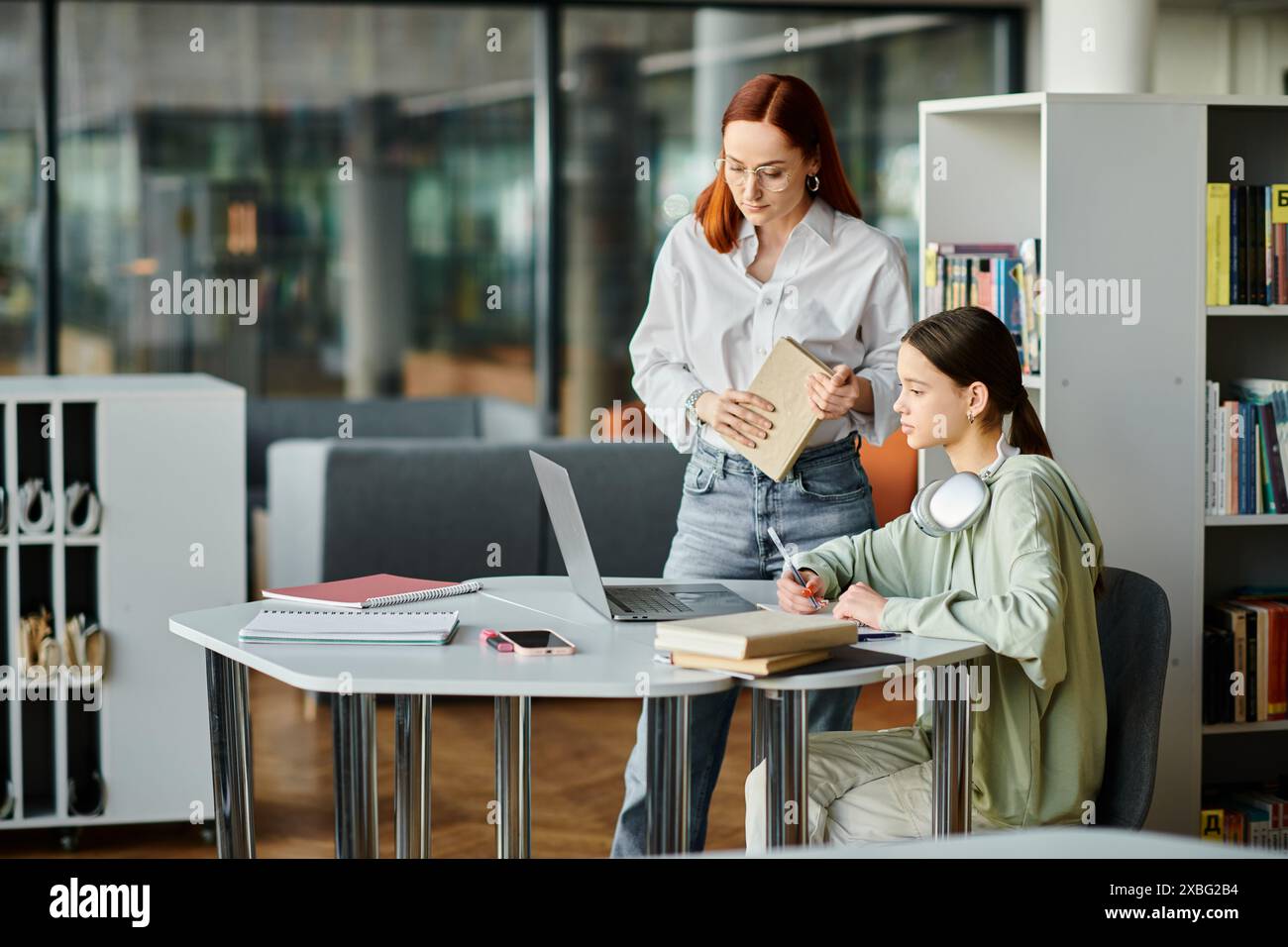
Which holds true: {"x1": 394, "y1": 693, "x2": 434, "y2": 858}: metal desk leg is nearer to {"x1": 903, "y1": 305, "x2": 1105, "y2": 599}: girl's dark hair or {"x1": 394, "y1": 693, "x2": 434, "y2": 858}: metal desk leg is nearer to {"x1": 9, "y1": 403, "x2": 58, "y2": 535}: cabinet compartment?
{"x1": 903, "y1": 305, "x2": 1105, "y2": 599}: girl's dark hair

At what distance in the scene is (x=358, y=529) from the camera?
481 centimetres

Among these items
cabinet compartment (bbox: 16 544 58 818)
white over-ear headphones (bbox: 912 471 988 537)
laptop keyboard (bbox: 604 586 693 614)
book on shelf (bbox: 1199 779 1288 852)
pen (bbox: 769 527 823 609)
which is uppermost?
white over-ear headphones (bbox: 912 471 988 537)

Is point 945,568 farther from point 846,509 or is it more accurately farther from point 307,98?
point 307,98

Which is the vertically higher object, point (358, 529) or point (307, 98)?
point (307, 98)

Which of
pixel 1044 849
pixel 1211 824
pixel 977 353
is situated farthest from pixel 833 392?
pixel 1211 824

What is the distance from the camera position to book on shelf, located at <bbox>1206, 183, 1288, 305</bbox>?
10.7 feet

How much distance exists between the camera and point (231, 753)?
241cm

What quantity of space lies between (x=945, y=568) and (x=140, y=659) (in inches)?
83.9

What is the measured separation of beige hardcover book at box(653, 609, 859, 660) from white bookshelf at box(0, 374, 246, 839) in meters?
1.92

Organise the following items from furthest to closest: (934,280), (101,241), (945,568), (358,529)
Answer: (101,241) → (358,529) → (934,280) → (945,568)

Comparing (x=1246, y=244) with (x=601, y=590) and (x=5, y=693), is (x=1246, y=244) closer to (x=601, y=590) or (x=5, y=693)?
(x=601, y=590)

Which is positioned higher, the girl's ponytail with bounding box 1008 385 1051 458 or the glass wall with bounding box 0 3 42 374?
the glass wall with bounding box 0 3 42 374

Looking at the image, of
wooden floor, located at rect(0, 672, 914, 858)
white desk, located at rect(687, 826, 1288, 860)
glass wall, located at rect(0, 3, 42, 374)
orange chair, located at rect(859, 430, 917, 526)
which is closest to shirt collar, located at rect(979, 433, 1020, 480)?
white desk, located at rect(687, 826, 1288, 860)
